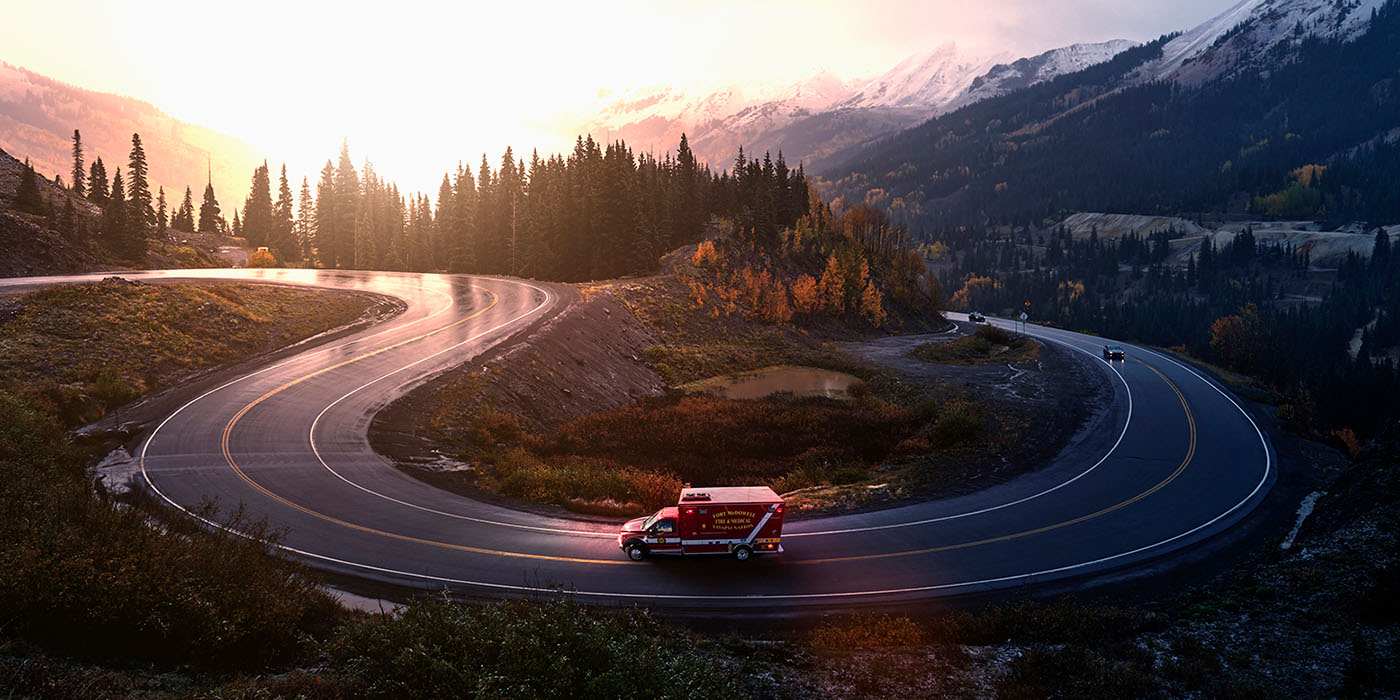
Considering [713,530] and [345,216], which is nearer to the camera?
[713,530]

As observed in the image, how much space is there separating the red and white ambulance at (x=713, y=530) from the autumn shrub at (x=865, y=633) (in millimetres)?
3799

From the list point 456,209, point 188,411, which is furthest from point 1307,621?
point 456,209

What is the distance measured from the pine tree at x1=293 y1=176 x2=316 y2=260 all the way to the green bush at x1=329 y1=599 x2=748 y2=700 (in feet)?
336

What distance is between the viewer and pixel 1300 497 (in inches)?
1131

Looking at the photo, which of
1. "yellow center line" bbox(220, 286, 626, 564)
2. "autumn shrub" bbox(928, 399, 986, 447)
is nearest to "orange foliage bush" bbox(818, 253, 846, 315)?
"autumn shrub" bbox(928, 399, 986, 447)

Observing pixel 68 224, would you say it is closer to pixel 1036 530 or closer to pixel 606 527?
pixel 606 527

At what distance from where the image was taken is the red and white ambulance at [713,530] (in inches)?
774

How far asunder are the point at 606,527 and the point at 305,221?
98535mm

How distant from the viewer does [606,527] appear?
2236 cm

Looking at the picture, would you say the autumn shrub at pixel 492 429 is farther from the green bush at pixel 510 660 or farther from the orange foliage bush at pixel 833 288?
the orange foliage bush at pixel 833 288

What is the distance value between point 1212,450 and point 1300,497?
23.3 ft

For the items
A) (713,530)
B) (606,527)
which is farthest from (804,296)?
(713,530)

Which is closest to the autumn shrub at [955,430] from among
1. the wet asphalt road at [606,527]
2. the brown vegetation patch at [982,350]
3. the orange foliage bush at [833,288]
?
the wet asphalt road at [606,527]

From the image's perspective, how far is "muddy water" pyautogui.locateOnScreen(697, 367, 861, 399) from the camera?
56031 millimetres
